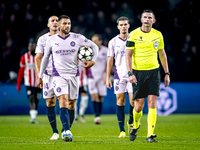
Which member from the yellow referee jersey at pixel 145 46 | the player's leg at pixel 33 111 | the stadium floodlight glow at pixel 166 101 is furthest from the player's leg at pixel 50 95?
the stadium floodlight glow at pixel 166 101

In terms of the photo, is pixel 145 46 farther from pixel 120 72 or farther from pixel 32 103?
pixel 32 103

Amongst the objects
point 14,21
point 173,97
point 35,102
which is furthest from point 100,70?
point 14,21

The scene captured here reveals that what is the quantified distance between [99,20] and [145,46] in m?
12.6

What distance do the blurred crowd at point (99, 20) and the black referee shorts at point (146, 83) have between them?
35.7ft

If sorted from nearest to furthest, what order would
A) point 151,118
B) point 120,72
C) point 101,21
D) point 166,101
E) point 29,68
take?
1. point 151,118
2. point 120,72
3. point 29,68
4. point 166,101
5. point 101,21

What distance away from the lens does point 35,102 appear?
10.2 metres

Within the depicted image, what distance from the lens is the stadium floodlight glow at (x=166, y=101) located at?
41.2ft

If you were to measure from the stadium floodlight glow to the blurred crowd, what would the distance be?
3.83 m

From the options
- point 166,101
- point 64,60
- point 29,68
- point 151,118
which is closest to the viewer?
point 151,118

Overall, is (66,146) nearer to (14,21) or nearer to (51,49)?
(51,49)

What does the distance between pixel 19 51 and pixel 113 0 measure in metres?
5.52

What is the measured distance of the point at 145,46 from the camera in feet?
18.1

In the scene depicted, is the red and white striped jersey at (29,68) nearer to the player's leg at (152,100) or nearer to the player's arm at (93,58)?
the player's arm at (93,58)

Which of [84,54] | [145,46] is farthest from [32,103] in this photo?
[145,46]
